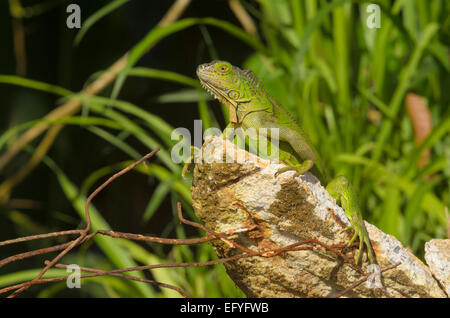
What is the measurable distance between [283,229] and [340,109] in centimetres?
119

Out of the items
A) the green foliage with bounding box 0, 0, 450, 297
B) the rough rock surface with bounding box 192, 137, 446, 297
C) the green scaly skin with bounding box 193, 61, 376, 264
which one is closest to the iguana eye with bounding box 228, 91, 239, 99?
the green scaly skin with bounding box 193, 61, 376, 264

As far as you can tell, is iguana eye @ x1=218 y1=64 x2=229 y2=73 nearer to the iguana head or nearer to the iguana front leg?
the iguana head

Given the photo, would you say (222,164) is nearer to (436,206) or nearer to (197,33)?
(436,206)

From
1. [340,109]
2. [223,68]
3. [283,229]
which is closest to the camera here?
[283,229]

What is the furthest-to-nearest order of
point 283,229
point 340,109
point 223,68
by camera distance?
point 340,109, point 223,68, point 283,229

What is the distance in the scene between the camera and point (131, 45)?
3.02 m

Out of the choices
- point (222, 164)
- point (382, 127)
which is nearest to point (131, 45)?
point (382, 127)

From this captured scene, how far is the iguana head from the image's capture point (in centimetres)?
127

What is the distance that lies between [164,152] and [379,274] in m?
1.05

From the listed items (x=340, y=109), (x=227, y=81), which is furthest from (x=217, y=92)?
(x=340, y=109)

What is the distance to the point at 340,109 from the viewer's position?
6.97 feet

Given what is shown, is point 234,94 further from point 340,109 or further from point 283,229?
point 340,109

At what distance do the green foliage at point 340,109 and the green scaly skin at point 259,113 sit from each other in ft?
1.69

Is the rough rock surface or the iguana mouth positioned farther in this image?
the iguana mouth
